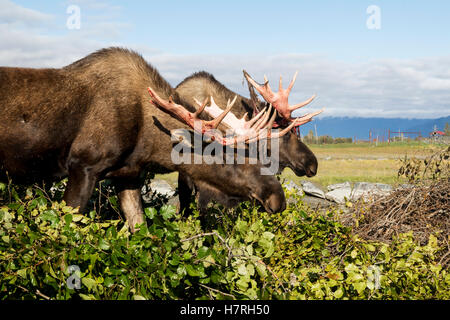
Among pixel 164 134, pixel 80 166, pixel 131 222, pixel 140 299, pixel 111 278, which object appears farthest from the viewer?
pixel 131 222

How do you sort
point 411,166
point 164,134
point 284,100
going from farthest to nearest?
point 284,100
point 411,166
point 164,134

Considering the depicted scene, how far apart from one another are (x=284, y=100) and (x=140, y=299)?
5.97 m

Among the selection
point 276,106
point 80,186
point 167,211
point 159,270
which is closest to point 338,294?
point 159,270

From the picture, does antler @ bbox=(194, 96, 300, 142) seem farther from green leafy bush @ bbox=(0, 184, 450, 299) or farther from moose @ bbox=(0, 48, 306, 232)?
green leafy bush @ bbox=(0, 184, 450, 299)

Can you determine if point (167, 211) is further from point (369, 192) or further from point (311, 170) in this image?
point (311, 170)

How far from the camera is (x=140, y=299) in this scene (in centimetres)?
290

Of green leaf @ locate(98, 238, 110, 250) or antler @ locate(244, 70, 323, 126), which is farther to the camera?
antler @ locate(244, 70, 323, 126)

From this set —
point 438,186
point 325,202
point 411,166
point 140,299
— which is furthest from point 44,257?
point 325,202

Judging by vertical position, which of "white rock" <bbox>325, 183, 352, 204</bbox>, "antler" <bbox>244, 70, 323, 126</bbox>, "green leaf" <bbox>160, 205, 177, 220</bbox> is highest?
"antler" <bbox>244, 70, 323, 126</bbox>

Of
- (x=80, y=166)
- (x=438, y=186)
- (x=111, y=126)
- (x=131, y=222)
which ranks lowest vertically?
(x=131, y=222)

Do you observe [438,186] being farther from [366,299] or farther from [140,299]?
[140,299]

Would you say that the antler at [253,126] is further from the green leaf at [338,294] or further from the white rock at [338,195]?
the white rock at [338,195]

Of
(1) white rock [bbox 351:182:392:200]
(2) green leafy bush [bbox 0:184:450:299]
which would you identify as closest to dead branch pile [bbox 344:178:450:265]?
(1) white rock [bbox 351:182:392:200]

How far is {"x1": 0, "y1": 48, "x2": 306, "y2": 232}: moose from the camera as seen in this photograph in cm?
523
